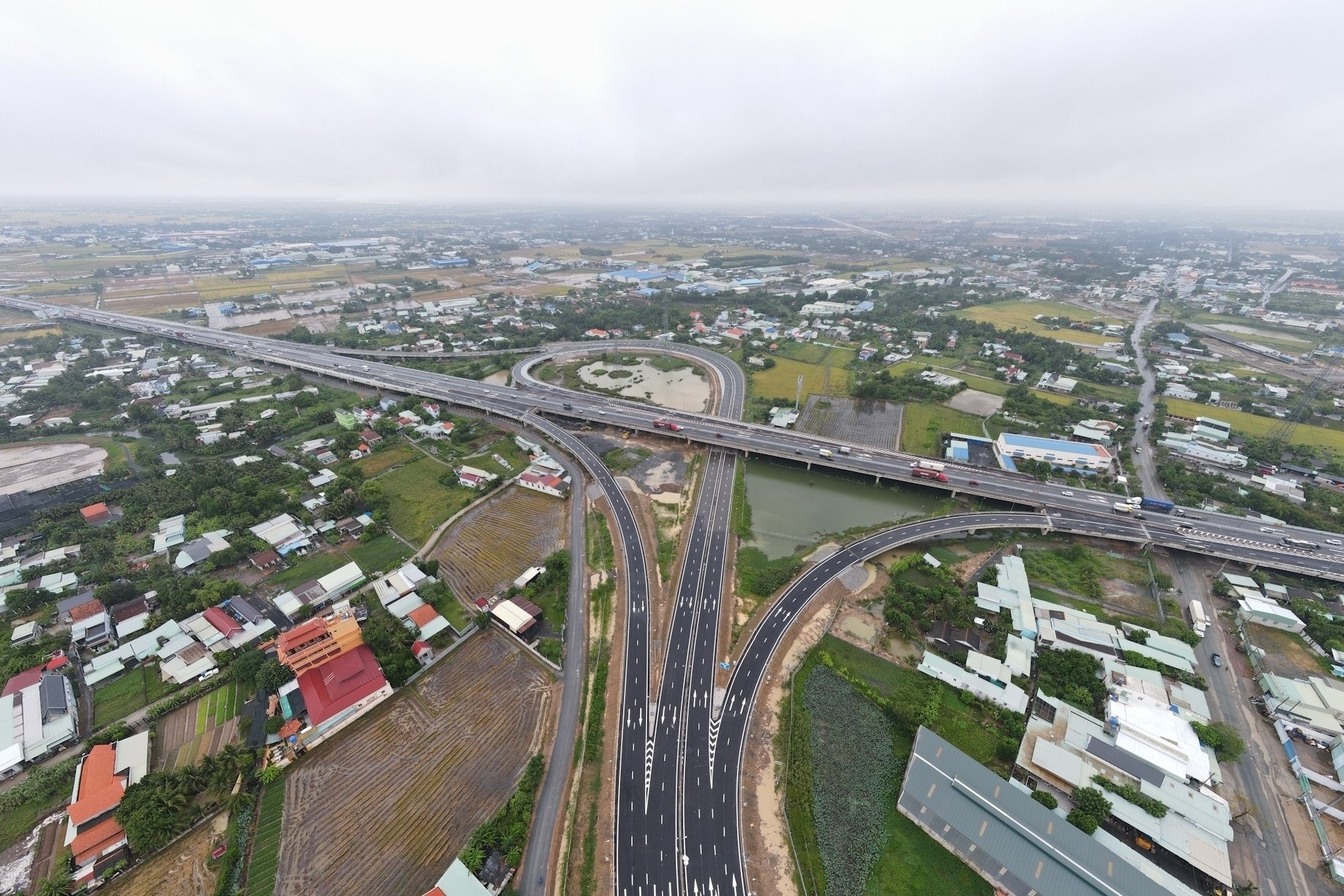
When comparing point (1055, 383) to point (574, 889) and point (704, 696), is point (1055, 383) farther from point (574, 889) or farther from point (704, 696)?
point (574, 889)

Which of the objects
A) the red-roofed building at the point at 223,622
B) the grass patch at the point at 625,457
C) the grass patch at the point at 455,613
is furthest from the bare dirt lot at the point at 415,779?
the grass patch at the point at 625,457

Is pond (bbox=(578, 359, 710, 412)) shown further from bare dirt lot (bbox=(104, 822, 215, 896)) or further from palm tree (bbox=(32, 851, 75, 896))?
palm tree (bbox=(32, 851, 75, 896))

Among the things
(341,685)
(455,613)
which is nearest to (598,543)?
(455,613)

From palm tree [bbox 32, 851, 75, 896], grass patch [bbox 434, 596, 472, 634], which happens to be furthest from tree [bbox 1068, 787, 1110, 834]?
palm tree [bbox 32, 851, 75, 896]

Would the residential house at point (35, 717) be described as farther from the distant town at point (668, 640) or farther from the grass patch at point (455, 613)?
the grass patch at point (455, 613)

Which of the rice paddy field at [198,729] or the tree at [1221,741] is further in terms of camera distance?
the tree at [1221,741]

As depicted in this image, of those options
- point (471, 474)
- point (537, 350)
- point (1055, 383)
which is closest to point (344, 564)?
point (471, 474)
